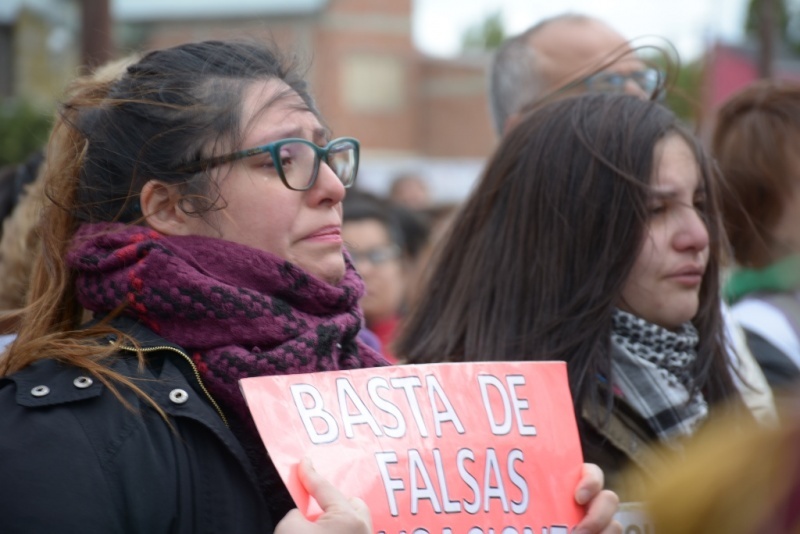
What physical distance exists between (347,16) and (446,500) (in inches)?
1279

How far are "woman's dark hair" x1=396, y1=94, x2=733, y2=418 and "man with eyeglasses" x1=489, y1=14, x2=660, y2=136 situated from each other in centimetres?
Result: 112

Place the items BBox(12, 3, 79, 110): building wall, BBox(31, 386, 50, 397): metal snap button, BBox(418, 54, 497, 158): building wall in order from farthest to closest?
1. BBox(418, 54, 497, 158): building wall
2. BBox(12, 3, 79, 110): building wall
3. BBox(31, 386, 50, 397): metal snap button

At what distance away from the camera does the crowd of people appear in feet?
6.28

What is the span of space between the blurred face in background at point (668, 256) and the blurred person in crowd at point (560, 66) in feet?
3.13

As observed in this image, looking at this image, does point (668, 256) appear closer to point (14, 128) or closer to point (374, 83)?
point (14, 128)

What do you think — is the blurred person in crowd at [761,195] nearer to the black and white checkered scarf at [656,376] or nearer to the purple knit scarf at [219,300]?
the black and white checkered scarf at [656,376]

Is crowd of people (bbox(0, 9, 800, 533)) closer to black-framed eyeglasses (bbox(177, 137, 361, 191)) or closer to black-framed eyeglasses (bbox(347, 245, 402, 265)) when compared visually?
black-framed eyeglasses (bbox(177, 137, 361, 191))

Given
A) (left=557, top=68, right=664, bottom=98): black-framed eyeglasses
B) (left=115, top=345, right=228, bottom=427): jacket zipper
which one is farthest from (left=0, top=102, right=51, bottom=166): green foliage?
(left=115, top=345, right=228, bottom=427): jacket zipper

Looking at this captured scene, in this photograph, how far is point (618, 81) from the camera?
3807 millimetres

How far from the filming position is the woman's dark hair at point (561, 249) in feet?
8.93

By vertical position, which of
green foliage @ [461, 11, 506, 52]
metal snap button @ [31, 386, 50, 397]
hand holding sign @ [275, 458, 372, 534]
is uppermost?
metal snap button @ [31, 386, 50, 397]

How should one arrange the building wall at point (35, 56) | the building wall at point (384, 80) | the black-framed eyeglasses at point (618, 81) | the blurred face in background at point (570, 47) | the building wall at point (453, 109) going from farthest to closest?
the building wall at point (453, 109) → the building wall at point (384, 80) → the building wall at point (35, 56) → the blurred face in background at point (570, 47) → the black-framed eyeglasses at point (618, 81)

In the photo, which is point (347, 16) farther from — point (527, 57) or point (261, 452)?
point (261, 452)

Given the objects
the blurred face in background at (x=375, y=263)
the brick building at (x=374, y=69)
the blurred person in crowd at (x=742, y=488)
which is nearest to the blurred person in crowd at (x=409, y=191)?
the blurred face in background at (x=375, y=263)
